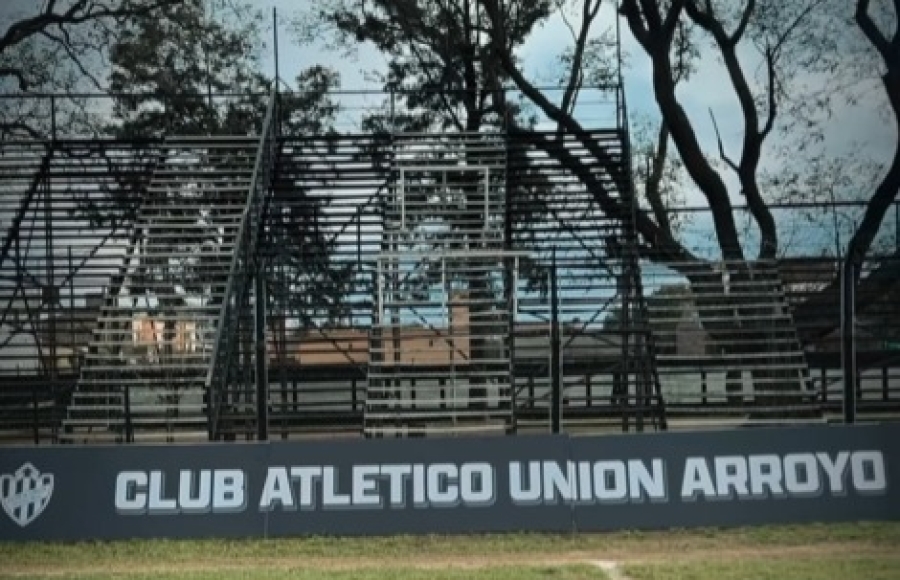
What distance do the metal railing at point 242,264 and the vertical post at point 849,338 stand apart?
331 inches

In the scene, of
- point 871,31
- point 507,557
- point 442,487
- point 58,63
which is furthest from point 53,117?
point 507,557

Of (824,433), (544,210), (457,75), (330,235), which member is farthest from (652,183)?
(824,433)

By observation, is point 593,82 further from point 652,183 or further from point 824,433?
point 824,433

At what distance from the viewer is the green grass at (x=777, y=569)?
32.2 ft

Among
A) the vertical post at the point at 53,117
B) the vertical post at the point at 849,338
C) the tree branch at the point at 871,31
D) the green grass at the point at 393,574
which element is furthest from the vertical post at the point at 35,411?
the tree branch at the point at 871,31

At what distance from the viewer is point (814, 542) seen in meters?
11.4

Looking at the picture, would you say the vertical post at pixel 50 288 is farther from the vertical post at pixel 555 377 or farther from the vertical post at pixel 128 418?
the vertical post at pixel 555 377

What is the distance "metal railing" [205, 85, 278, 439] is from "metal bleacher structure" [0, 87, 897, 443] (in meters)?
0.07

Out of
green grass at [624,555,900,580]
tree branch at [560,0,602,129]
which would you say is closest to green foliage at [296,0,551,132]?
tree branch at [560,0,602,129]

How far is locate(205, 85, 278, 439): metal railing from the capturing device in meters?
17.5

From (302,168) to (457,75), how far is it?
4.00 m

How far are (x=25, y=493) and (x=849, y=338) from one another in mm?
10281

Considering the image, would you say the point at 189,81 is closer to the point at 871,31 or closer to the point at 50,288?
the point at 50,288

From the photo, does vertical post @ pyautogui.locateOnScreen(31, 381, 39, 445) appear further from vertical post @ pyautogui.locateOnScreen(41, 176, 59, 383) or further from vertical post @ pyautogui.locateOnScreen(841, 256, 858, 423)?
vertical post @ pyautogui.locateOnScreen(841, 256, 858, 423)
